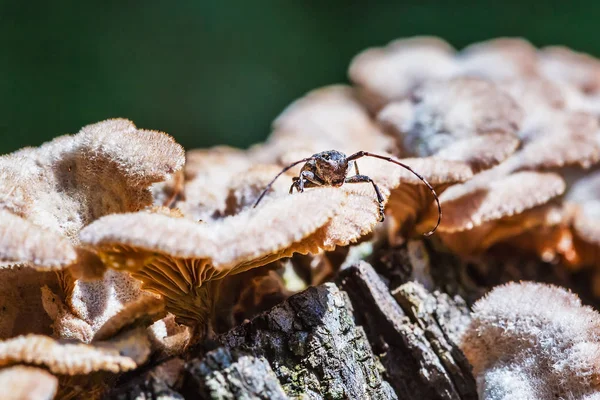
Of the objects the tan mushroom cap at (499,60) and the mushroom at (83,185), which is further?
the tan mushroom cap at (499,60)

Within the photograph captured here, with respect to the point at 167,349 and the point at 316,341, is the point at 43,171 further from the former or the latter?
the point at 316,341

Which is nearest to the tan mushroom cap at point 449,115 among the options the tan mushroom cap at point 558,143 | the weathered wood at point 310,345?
the tan mushroom cap at point 558,143

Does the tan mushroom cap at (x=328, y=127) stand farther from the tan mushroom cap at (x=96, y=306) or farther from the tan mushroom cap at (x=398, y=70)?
the tan mushroom cap at (x=96, y=306)

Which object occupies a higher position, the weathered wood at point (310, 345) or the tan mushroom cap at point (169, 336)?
the tan mushroom cap at point (169, 336)

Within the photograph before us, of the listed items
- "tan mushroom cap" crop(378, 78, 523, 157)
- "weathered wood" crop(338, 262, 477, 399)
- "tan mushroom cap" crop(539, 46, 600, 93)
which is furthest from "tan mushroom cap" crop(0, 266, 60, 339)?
"tan mushroom cap" crop(539, 46, 600, 93)

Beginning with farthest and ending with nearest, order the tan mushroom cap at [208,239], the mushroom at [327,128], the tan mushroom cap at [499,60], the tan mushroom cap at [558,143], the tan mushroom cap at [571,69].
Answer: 1. the tan mushroom cap at [571,69]
2. the tan mushroom cap at [499,60]
3. the mushroom at [327,128]
4. the tan mushroom cap at [558,143]
5. the tan mushroom cap at [208,239]

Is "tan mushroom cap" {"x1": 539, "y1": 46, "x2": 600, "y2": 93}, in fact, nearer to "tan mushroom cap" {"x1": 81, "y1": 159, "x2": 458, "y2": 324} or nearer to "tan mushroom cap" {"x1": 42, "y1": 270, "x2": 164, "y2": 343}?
"tan mushroom cap" {"x1": 81, "y1": 159, "x2": 458, "y2": 324}

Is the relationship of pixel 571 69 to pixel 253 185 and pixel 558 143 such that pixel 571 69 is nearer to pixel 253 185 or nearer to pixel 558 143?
pixel 558 143
